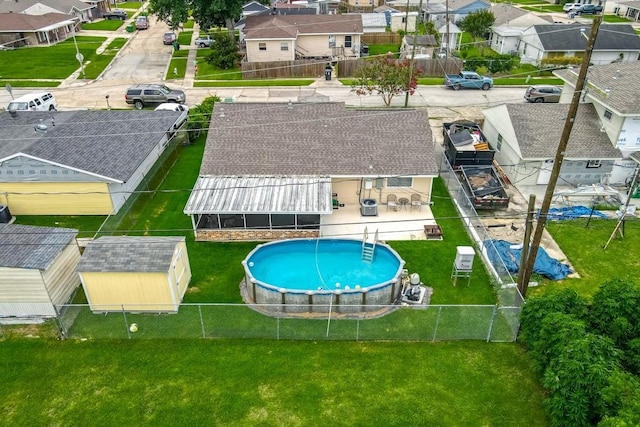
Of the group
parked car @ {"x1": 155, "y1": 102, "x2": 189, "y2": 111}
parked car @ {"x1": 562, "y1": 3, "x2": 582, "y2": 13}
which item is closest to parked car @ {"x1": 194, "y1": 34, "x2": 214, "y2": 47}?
parked car @ {"x1": 155, "y1": 102, "x2": 189, "y2": 111}

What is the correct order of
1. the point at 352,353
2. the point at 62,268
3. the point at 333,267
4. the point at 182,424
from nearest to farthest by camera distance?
the point at 182,424 → the point at 352,353 → the point at 62,268 → the point at 333,267

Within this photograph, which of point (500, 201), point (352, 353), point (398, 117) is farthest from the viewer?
point (398, 117)

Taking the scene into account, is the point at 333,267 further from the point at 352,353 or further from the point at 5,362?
the point at 5,362

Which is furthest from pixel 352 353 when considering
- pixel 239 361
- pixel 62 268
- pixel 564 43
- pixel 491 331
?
pixel 564 43

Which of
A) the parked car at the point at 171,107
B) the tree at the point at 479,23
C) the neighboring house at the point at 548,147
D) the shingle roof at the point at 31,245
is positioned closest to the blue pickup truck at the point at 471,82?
the neighboring house at the point at 548,147

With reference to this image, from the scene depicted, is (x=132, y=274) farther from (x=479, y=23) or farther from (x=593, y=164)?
(x=479, y=23)

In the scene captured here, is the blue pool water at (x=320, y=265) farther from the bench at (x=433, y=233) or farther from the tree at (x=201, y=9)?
the tree at (x=201, y=9)

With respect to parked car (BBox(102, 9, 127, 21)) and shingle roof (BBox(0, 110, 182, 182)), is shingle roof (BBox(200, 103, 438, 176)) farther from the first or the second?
parked car (BBox(102, 9, 127, 21))
